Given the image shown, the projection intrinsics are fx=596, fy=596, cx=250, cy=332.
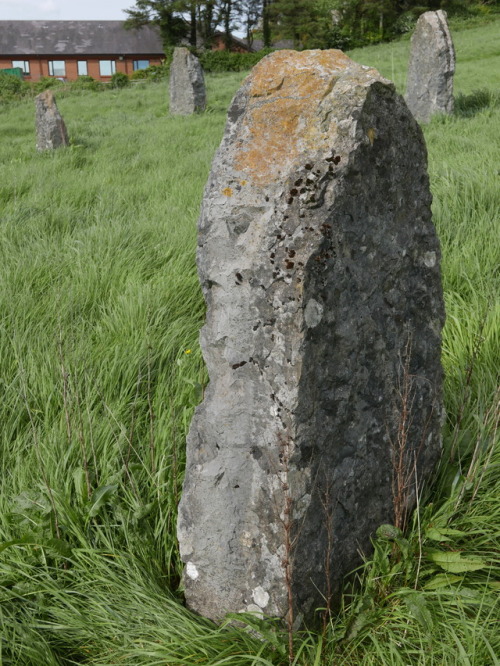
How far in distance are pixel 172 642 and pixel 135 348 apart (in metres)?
1.59

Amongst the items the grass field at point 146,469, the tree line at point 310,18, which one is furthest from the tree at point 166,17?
the grass field at point 146,469

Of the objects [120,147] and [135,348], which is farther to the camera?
[120,147]

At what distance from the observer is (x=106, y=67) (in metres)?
51.2

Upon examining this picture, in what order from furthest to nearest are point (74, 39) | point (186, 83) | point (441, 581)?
1. point (74, 39)
2. point (186, 83)
3. point (441, 581)

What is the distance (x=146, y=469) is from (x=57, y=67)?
56.6 m

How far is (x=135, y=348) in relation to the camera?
302 cm

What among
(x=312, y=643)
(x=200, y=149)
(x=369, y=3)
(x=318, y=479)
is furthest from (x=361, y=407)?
(x=369, y=3)

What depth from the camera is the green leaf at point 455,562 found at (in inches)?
70.8

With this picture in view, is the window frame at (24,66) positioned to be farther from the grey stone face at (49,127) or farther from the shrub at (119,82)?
the grey stone face at (49,127)

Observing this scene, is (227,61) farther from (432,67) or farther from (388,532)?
(388,532)

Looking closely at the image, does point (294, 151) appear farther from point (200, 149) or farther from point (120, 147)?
point (120, 147)

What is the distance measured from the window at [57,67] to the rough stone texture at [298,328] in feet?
184

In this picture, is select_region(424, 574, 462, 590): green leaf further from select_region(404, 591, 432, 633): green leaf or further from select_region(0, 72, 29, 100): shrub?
select_region(0, 72, 29, 100): shrub

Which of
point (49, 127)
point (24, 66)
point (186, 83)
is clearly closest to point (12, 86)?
point (186, 83)
